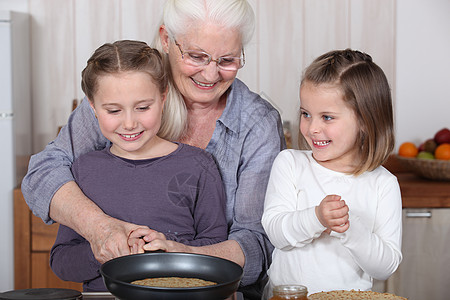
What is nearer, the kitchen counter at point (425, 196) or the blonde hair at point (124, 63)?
the blonde hair at point (124, 63)

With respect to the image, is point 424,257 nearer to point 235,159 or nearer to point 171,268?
point 235,159

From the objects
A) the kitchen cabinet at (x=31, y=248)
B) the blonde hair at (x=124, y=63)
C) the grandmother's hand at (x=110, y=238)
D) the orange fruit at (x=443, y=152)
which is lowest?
the kitchen cabinet at (x=31, y=248)

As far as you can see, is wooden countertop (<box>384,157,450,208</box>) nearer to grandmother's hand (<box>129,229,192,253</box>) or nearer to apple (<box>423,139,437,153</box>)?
apple (<box>423,139,437,153</box>)

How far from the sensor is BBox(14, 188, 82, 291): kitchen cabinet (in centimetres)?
272

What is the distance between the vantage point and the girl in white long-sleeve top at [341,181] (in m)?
1.35

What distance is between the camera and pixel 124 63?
4.63ft

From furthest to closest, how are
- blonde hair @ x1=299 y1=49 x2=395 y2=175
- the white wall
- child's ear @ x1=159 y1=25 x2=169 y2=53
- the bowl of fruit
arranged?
1. the white wall
2. the bowl of fruit
3. child's ear @ x1=159 y1=25 x2=169 y2=53
4. blonde hair @ x1=299 y1=49 x2=395 y2=175

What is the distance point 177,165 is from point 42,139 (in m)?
1.87

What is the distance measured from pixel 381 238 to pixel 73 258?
0.73 metres

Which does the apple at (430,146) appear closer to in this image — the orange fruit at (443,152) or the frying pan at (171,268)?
the orange fruit at (443,152)

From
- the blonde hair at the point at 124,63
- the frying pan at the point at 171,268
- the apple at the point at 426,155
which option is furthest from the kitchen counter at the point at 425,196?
the frying pan at the point at 171,268

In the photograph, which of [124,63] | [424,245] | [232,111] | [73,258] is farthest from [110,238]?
[424,245]

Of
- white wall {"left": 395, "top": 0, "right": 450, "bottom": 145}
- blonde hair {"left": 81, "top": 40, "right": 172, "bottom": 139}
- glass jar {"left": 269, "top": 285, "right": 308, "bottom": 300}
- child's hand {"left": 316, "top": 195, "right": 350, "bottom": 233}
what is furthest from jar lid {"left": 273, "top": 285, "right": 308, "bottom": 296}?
white wall {"left": 395, "top": 0, "right": 450, "bottom": 145}

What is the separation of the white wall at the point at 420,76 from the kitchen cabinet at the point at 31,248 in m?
1.90
